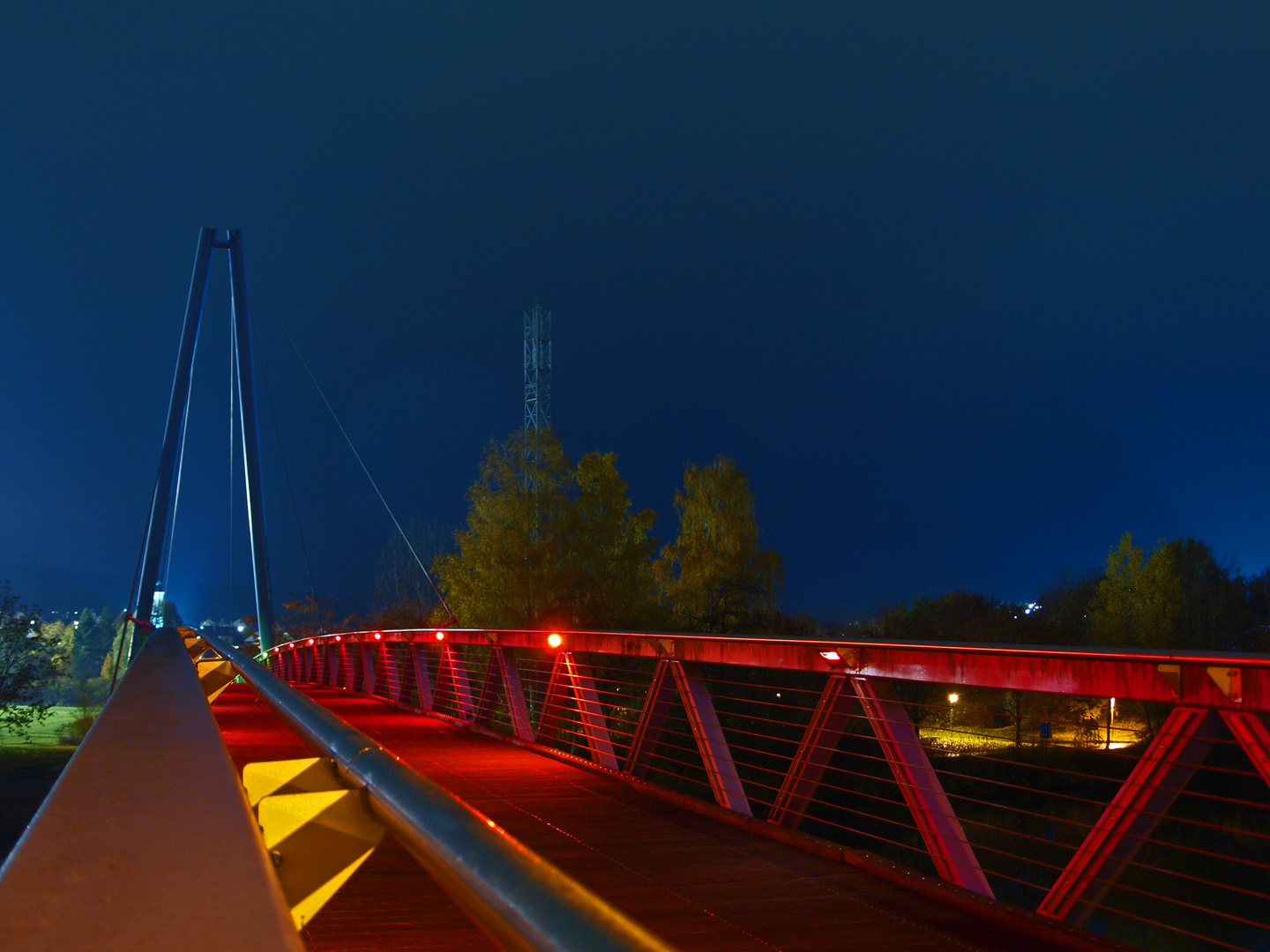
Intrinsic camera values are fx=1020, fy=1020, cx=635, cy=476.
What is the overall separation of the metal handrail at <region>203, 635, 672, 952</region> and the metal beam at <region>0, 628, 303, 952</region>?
12 cm

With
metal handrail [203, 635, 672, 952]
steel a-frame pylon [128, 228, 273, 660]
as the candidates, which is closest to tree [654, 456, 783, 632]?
steel a-frame pylon [128, 228, 273, 660]

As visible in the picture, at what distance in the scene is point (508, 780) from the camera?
6.02 meters

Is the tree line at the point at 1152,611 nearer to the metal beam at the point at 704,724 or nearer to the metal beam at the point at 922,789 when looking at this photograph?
the metal beam at the point at 704,724

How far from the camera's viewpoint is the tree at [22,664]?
111 ft

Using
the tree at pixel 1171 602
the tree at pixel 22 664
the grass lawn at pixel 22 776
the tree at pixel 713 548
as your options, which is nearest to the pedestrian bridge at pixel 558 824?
the grass lawn at pixel 22 776

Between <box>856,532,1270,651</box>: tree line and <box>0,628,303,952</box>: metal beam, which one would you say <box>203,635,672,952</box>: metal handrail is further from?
<box>856,532,1270,651</box>: tree line

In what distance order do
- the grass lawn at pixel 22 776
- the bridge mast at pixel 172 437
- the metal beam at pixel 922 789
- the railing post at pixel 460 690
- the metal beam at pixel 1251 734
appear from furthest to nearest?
the grass lawn at pixel 22 776
the bridge mast at pixel 172 437
the railing post at pixel 460 690
the metal beam at pixel 922 789
the metal beam at pixel 1251 734

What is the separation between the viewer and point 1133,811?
2.81 meters

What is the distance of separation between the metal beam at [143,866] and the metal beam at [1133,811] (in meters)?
2.49

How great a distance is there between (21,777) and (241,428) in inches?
735

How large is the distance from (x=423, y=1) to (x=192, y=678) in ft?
283

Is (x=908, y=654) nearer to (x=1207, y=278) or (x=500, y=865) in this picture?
(x=500, y=865)

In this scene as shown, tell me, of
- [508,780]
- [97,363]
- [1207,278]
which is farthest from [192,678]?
[97,363]

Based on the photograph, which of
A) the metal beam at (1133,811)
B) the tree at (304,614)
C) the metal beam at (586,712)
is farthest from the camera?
the tree at (304,614)
